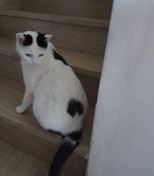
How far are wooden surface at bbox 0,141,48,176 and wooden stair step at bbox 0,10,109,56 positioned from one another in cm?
64

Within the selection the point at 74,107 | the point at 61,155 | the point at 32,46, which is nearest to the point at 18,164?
the point at 61,155

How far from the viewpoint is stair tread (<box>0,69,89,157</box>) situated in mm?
925

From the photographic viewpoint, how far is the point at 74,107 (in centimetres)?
83

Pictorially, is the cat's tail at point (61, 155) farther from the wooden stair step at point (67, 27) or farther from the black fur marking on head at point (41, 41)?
the wooden stair step at point (67, 27)

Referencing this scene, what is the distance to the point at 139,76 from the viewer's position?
519mm

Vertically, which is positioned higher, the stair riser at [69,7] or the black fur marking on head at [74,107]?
the stair riser at [69,7]

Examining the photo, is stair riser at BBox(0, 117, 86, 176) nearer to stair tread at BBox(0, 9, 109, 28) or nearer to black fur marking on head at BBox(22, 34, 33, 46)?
black fur marking on head at BBox(22, 34, 33, 46)

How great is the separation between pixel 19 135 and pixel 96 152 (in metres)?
0.49

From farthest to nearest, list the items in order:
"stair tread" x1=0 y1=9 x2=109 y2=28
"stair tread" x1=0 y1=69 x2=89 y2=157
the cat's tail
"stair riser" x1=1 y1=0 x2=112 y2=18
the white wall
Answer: "stair riser" x1=1 y1=0 x2=112 y2=18 → "stair tread" x1=0 y1=9 x2=109 y2=28 → "stair tread" x1=0 y1=69 x2=89 y2=157 → the cat's tail → the white wall

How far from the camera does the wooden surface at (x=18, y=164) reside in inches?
39.8

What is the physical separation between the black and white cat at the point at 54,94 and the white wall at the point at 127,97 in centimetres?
15

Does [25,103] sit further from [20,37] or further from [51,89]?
[20,37]

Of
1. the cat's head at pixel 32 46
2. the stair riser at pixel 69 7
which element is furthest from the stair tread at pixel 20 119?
the stair riser at pixel 69 7

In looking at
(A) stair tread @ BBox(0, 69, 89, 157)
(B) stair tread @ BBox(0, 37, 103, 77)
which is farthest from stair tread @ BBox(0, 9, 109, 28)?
(A) stair tread @ BBox(0, 69, 89, 157)
